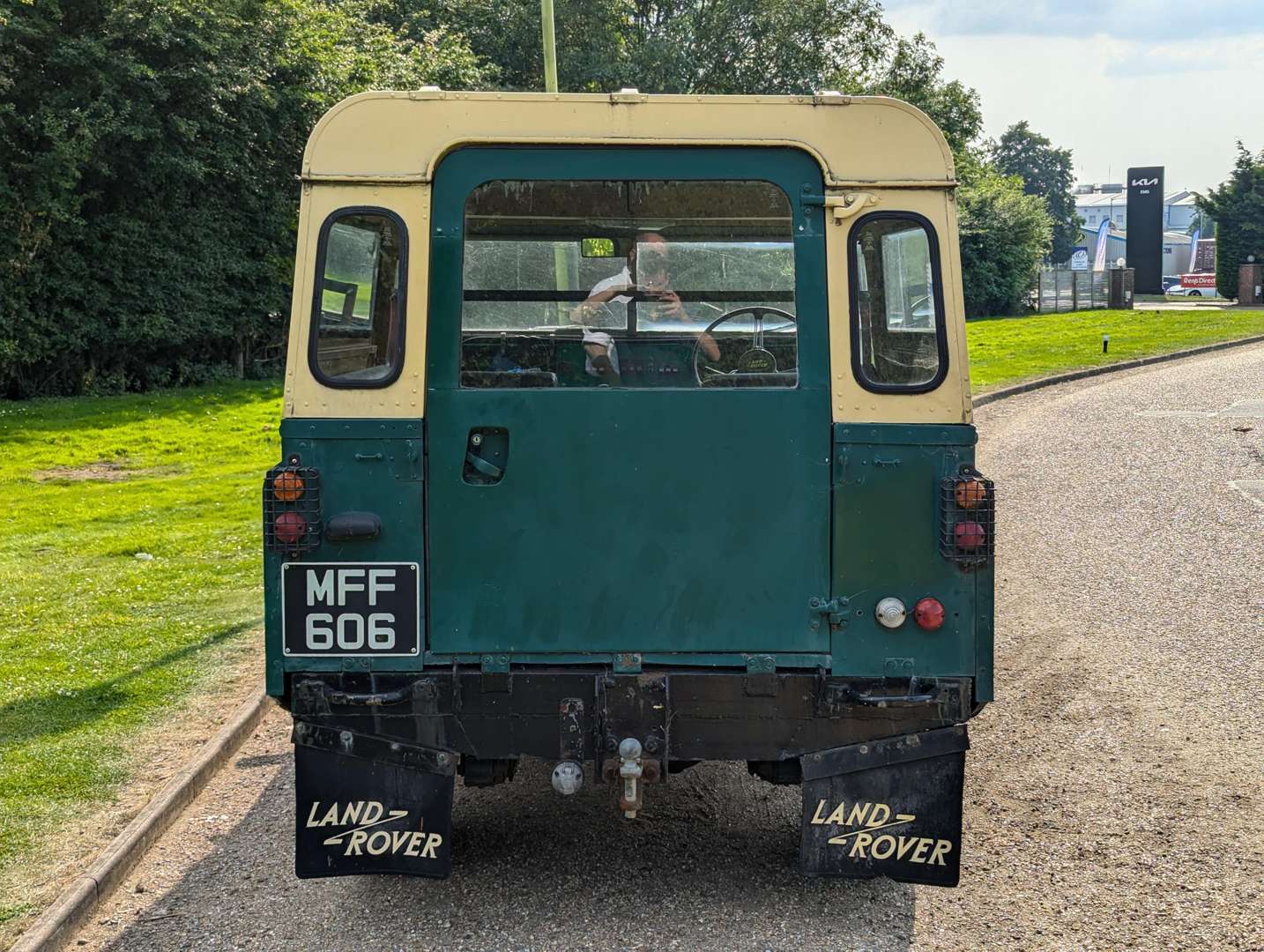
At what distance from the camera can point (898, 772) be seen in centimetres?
495

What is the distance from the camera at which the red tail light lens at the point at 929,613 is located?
484 centimetres

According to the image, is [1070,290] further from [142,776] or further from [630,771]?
[630,771]

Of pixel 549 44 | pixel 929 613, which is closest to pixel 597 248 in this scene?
pixel 929 613

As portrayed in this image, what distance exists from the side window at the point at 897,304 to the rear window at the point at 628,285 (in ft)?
0.81

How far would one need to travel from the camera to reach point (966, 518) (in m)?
4.80

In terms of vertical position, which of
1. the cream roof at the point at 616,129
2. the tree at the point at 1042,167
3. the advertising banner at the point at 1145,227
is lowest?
the cream roof at the point at 616,129

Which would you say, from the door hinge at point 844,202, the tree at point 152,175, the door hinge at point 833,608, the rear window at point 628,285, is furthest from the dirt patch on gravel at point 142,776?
the tree at point 152,175

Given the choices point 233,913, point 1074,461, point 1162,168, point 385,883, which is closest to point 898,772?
point 385,883

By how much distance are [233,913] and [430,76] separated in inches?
1035

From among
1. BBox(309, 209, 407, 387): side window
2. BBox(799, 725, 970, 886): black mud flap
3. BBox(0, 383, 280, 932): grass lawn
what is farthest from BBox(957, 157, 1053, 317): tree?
BBox(309, 209, 407, 387): side window

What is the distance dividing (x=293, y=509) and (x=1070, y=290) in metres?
45.7

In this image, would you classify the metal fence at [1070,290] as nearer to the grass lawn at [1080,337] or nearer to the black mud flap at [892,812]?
the grass lawn at [1080,337]

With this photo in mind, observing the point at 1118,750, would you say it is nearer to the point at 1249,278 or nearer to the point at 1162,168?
the point at 1249,278

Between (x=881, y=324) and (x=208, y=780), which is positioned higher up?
(x=881, y=324)
